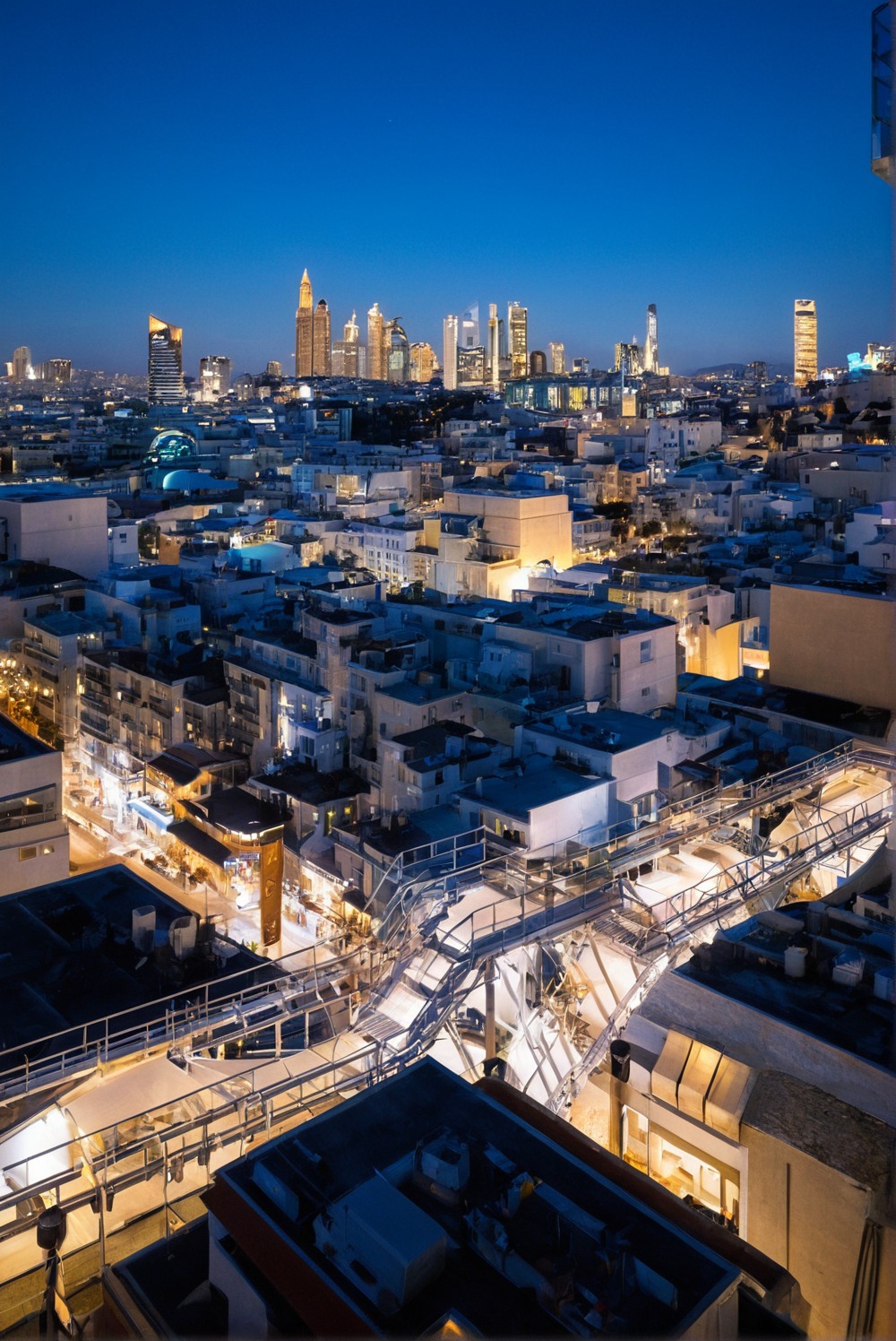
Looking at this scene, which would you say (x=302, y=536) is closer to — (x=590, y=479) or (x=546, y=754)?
(x=590, y=479)

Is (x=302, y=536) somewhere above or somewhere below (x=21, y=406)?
below

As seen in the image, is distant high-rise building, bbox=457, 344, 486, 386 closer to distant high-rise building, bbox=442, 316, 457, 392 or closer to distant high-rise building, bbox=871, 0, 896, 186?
distant high-rise building, bbox=442, 316, 457, 392

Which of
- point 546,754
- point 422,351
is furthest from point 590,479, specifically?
point 422,351

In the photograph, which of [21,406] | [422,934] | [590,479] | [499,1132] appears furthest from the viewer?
[21,406]

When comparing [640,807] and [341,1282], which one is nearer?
[341,1282]

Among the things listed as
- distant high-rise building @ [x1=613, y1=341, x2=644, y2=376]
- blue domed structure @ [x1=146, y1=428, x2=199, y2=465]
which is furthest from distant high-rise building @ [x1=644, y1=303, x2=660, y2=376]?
blue domed structure @ [x1=146, y1=428, x2=199, y2=465]

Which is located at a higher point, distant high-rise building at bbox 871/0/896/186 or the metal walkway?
distant high-rise building at bbox 871/0/896/186
